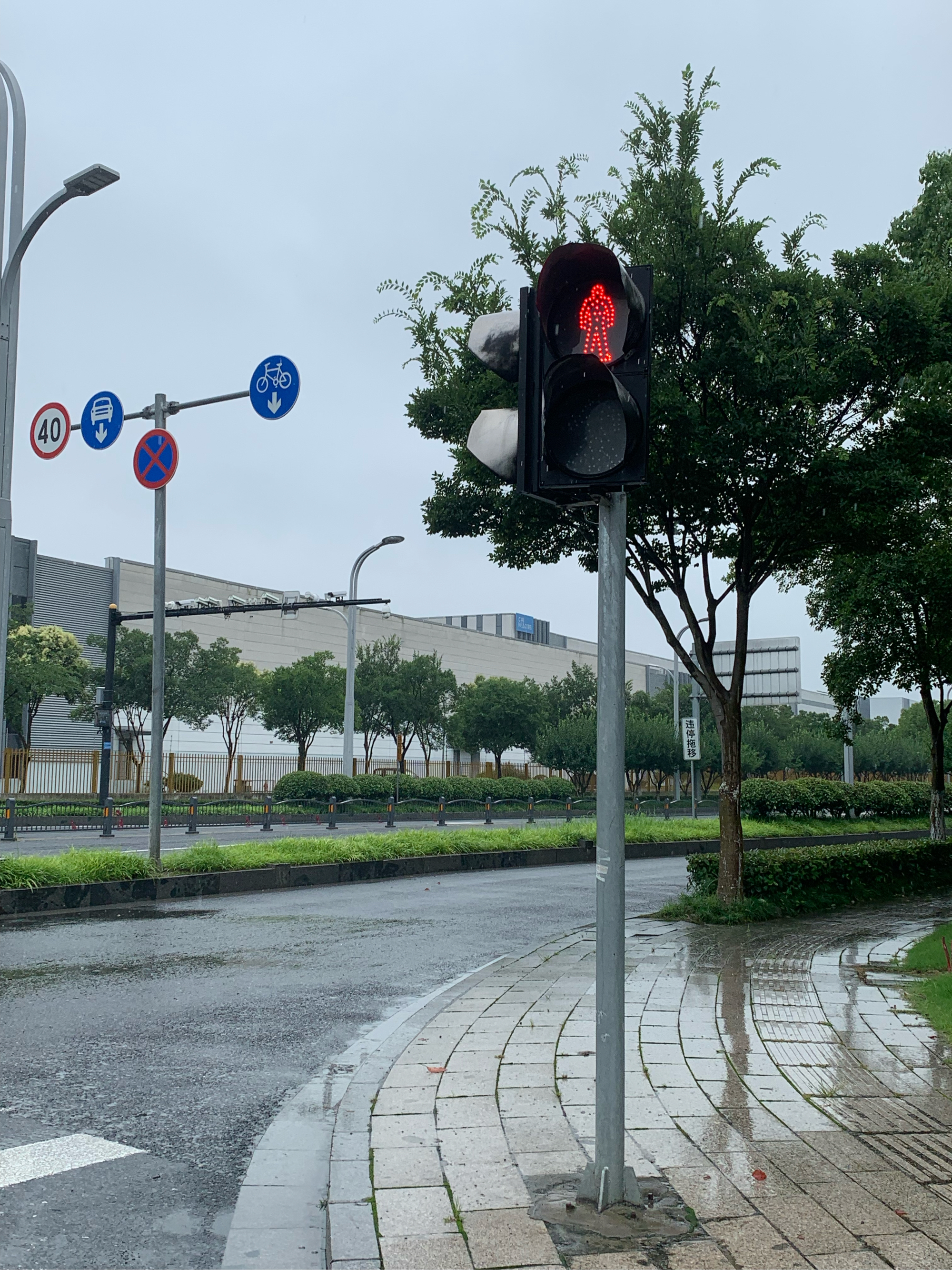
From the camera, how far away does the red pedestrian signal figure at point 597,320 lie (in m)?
4.39

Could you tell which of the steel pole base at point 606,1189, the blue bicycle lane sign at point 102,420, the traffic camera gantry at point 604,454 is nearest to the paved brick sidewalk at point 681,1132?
the steel pole base at point 606,1189

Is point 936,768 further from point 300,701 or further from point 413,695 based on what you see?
point 413,695

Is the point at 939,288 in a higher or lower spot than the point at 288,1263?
higher

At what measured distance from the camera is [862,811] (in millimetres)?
35562

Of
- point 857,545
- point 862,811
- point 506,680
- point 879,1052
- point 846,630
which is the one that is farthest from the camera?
point 506,680

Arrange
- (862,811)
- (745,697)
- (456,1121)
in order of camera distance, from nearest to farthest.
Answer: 1. (456,1121)
2. (745,697)
3. (862,811)

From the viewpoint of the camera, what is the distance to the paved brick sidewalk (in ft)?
12.6

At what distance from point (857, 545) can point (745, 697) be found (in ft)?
40.9

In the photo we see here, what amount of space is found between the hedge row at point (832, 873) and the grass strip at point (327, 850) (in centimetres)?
40

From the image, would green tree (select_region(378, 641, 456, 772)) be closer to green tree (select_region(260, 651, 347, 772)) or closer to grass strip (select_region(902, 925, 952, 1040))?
green tree (select_region(260, 651, 347, 772))

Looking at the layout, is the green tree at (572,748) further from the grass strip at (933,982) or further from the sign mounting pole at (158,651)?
the grass strip at (933,982)

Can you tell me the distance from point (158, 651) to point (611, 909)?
13259 millimetres

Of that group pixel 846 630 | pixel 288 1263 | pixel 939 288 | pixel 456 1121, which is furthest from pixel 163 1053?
pixel 846 630

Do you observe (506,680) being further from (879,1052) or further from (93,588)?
(879,1052)
